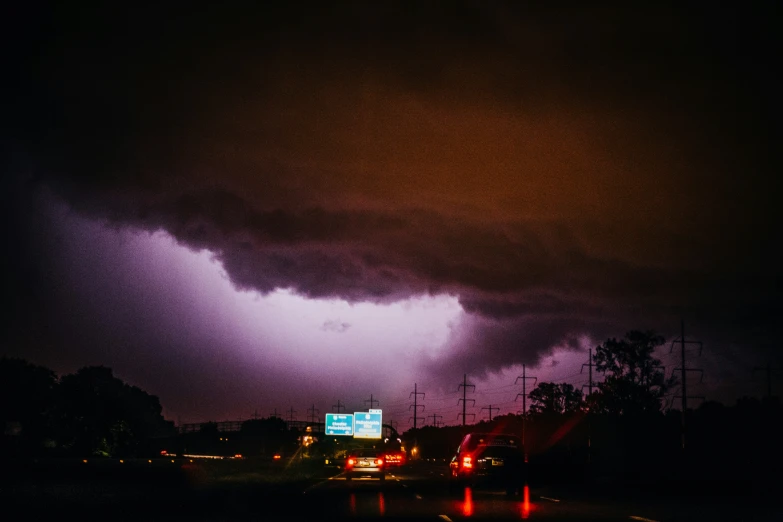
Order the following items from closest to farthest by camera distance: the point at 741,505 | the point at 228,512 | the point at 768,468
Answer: the point at 228,512, the point at 741,505, the point at 768,468

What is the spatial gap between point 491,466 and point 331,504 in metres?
8.12

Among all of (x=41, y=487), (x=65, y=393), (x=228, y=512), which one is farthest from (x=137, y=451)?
(x=228, y=512)

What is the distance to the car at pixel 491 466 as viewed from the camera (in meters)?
30.1

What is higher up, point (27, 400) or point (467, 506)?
point (27, 400)

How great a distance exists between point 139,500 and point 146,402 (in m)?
160

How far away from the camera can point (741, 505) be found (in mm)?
22297

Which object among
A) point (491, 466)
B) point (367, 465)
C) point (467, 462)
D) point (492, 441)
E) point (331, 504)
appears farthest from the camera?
point (367, 465)

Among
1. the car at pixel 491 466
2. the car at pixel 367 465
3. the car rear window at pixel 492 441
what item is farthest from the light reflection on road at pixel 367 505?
the car at pixel 367 465

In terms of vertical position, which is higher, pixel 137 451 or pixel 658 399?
pixel 658 399

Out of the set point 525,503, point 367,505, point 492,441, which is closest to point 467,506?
point 525,503

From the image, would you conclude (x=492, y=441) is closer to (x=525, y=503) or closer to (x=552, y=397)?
(x=525, y=503)

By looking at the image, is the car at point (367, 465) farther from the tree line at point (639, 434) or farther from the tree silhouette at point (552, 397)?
the tree silhouette at point (552, 397)

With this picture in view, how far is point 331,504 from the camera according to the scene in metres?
23.8

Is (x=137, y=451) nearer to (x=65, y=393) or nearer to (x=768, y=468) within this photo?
(x=65, y=393)
